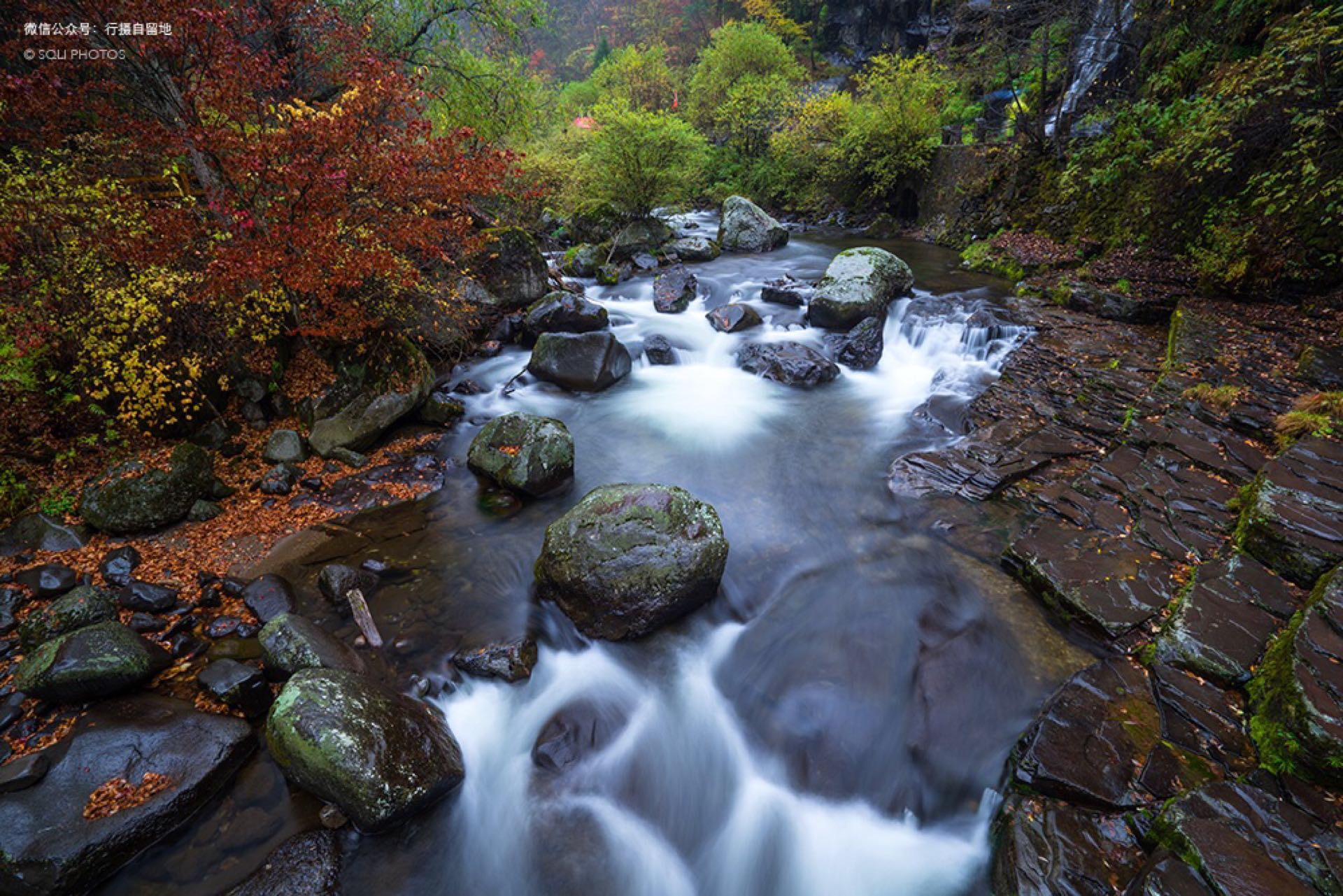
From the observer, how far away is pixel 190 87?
6.02 meters

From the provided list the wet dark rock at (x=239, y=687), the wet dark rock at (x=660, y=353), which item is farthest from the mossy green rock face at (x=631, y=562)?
the wet dark rock at (x=660, y=353)

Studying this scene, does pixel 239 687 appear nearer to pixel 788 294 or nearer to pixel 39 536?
pixel 39 536

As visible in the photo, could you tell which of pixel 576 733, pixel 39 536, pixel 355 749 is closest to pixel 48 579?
pixel 39 536

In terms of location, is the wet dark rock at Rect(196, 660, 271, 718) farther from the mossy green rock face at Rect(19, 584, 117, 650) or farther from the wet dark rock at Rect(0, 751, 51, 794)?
the mossy green rock face at Rect(19, 584, 117, 650)

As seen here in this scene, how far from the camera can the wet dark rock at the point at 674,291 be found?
1320cm

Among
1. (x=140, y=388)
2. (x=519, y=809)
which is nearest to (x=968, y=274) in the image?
(x=519, y=809)

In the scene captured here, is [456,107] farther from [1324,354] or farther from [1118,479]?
[1324,354]

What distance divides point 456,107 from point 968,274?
12808 mm

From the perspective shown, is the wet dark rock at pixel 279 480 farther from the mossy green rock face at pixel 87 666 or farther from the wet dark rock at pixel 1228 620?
the wet dark rock at pixel 1228 620

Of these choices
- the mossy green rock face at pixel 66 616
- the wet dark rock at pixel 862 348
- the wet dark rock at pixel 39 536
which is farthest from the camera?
the wet dark rock at pixel 862 348

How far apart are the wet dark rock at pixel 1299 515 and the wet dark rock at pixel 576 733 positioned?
5295 millimetres

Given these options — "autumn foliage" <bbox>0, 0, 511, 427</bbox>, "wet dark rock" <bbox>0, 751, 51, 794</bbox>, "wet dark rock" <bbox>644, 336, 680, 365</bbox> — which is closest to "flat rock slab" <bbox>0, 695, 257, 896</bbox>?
"wet dark rock" <bbox>0, 751, 51, 794</bbox>

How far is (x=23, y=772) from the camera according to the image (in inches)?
136

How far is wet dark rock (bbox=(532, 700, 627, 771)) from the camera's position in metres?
4.39
